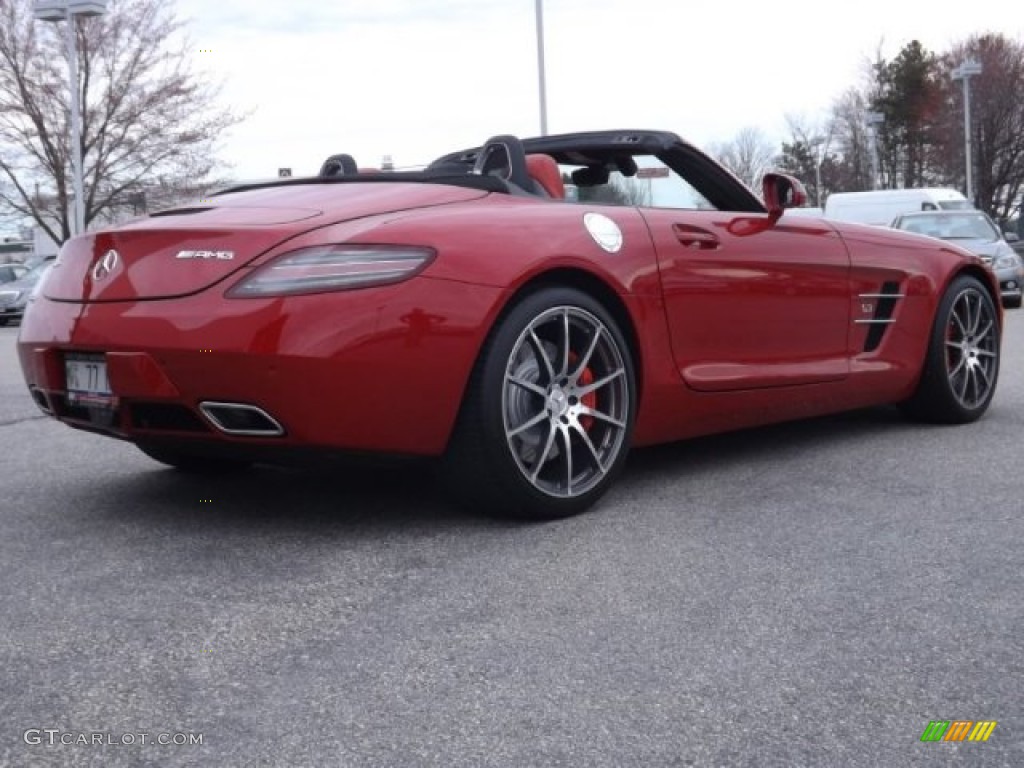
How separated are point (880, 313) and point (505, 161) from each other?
6.02 ft

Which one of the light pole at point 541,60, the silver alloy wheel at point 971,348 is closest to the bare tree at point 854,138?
the light pole at point 541,60

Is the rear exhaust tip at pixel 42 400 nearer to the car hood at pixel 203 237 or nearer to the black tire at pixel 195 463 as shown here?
the car hood at pixel 203 237

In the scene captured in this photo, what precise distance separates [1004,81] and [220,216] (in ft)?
168

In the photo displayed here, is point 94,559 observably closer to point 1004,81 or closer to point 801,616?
point 801,616

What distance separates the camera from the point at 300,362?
3504mm

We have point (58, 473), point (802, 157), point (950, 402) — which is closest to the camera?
point (58, 473)

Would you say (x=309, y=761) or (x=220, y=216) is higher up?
(x=220, y=216)

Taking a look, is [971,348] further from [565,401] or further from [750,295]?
[565,401]

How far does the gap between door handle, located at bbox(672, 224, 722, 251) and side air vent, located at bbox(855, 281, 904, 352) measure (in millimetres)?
1043

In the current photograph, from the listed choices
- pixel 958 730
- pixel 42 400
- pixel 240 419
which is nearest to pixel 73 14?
pixel 42 400

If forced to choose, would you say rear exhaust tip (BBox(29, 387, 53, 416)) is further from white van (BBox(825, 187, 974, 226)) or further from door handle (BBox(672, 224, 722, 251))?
white van (BBox(825, 187, 974, 226))

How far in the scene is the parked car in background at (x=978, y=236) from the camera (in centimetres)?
1778

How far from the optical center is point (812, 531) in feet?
12.6

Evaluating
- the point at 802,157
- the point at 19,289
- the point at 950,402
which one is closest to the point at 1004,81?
the point at 802,157
